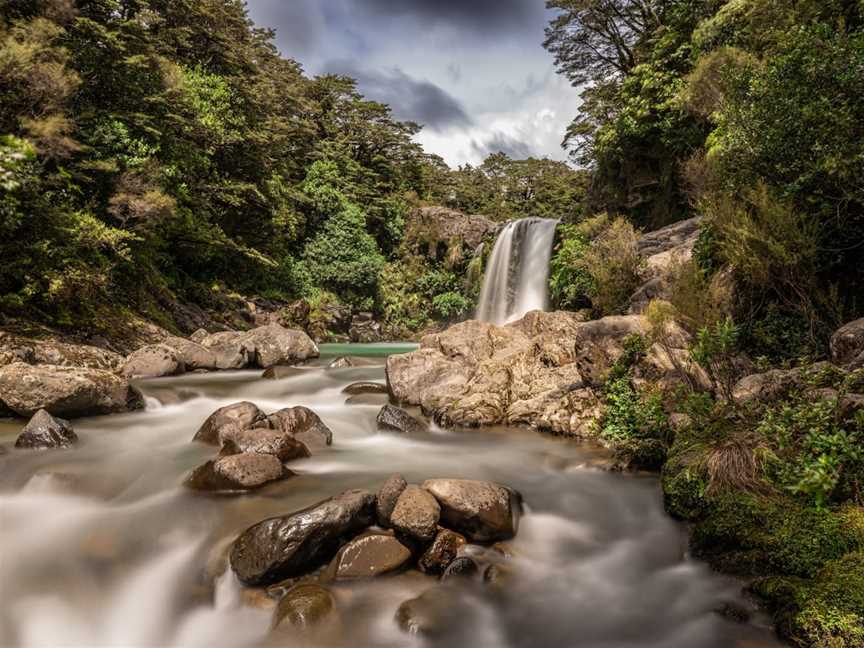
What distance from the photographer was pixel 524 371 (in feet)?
32.5

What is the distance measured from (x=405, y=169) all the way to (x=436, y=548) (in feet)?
123

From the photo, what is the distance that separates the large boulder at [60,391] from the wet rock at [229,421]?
2248 millimetres

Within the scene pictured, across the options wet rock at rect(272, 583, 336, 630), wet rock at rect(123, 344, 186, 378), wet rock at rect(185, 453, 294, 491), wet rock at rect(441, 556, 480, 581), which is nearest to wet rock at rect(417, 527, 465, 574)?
wet rock at rect(441, 556, 480, 581)

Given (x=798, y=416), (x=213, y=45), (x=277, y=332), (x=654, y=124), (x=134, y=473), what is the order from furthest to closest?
(x=213, y=45), (x=654, y=124), (x=277, y=332), (x=134, y=473), (x=798, y=416)

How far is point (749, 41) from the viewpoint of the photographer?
12.9 metres

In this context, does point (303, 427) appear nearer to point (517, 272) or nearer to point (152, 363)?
point (152, 363)

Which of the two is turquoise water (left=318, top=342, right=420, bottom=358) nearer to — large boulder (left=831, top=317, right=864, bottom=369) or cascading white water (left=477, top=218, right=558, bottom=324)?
cascading white water (left=477, top=218, right=558, bottom=324)

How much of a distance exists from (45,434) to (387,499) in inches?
223

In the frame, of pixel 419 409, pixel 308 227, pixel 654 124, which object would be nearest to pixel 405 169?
pixel 308 227

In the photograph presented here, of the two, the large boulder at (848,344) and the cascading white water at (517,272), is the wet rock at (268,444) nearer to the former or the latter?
the large boulder at (848,344)

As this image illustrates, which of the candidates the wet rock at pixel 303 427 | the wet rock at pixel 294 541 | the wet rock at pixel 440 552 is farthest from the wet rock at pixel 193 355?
the wet rock at pixel 440 552

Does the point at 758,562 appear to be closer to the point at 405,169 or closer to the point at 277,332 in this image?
the point at 277,332

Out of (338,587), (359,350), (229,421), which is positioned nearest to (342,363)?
(229,421)

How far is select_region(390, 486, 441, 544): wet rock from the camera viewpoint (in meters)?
4.59
